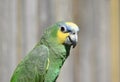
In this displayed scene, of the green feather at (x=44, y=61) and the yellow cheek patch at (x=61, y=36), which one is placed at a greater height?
the yellow cheek patch at (x=61, y=36)

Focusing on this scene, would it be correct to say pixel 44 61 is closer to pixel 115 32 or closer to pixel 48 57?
pixel 48 57

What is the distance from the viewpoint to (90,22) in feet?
16.6

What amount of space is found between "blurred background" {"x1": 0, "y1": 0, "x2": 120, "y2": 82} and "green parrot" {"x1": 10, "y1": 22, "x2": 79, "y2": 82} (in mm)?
284

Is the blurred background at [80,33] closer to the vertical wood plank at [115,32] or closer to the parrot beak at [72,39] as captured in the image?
the vertical wood plank at [115,32]

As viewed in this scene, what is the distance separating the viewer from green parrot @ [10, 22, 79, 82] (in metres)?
4.68

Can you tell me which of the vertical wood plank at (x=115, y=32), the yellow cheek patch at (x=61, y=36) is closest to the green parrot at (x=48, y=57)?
the yellow cheek patch at (x=61, y=36)

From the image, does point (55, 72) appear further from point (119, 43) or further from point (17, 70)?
point (119, 43)

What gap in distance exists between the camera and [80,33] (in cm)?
505

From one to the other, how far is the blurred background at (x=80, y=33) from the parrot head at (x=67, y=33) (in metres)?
0.34

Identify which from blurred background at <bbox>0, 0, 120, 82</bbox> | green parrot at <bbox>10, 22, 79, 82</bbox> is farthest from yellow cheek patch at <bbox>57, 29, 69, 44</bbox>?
blurred background at <bbox>0, 0, 120, 82</bbox>

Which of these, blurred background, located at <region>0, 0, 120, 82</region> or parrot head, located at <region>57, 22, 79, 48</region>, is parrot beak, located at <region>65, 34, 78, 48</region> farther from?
blurred background, located at <region>0, 0, 120, 82</region>

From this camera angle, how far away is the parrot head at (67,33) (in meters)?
4.63

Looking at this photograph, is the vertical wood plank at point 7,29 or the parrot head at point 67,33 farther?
the vertical wood plank at point 7,29

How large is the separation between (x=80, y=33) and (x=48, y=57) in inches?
15.4
